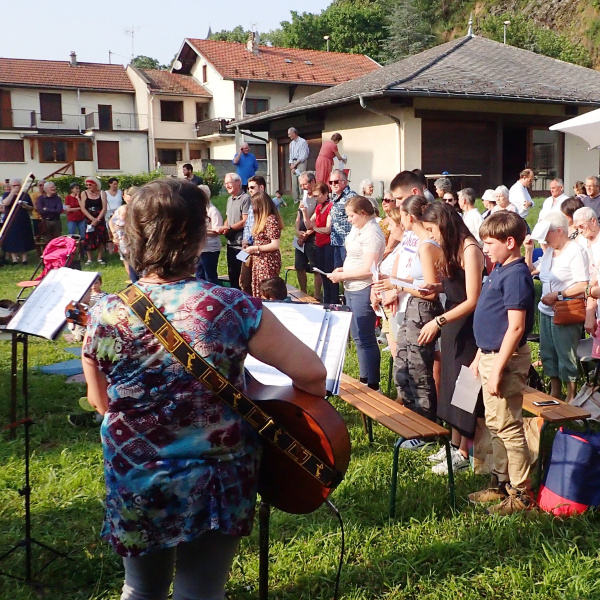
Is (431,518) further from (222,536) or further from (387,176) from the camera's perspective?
(387,176)

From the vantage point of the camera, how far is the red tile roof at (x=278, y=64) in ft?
122

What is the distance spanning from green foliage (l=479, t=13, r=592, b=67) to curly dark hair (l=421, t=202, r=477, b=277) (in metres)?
37.4

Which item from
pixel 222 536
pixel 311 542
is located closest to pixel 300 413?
pixel 222 536

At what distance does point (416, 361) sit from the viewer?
4.61m

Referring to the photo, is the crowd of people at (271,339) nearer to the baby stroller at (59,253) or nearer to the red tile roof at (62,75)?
the baby stroller at (59,253)

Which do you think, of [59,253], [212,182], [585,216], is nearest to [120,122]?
[212,182]

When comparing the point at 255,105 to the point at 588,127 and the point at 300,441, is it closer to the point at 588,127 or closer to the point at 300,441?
the point at 588,127

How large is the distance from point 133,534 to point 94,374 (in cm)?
49

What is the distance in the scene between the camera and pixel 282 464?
Answer: 81.4 inches

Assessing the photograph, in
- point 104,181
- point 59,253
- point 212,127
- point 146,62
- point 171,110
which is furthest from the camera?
point 146,62

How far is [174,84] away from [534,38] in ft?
70.1

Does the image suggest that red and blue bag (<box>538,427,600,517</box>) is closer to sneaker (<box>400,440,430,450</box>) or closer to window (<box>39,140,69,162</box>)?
sneaker (<box>400,440,430,450</box>)

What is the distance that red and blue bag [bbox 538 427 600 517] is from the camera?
3566 mm

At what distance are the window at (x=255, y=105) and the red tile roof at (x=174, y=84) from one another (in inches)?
163
